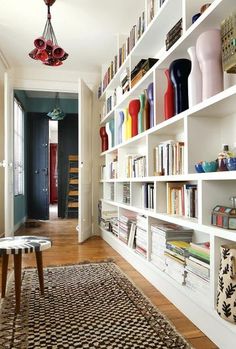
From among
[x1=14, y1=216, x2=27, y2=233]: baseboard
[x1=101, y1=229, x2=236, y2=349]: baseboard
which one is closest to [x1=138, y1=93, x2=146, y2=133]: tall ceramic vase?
[x1=101, y1=229, x2=236, y2=349]: baseboard

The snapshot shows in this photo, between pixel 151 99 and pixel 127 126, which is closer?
pixel 151 99

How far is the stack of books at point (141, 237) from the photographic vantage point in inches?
95.6

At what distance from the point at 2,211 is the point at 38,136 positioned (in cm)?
282

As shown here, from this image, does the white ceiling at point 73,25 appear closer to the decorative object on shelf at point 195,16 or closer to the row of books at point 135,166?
the decorative object on shelf at point 195,16

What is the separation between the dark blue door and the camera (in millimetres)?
6441

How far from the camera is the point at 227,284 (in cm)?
129

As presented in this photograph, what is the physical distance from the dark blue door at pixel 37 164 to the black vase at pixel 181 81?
5.02m

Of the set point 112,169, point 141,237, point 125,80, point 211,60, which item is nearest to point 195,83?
point 211,60

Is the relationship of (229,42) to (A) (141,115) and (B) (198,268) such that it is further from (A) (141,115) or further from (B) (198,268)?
(A) (141,115)

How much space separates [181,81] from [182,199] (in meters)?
0.77

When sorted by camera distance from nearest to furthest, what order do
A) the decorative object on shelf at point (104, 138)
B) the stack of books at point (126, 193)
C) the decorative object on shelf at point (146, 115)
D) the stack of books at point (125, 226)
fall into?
the decorative object on shelf at point (146, 115), the stack of books at point (125, 226), the stack of books at point (126, 193), the decorative object on shelf at point (104, 138)

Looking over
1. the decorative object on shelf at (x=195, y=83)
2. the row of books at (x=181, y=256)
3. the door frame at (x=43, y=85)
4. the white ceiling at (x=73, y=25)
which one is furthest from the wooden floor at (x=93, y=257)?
the white ceiling at (x=73, y=25)

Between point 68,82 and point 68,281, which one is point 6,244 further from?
point 68,82

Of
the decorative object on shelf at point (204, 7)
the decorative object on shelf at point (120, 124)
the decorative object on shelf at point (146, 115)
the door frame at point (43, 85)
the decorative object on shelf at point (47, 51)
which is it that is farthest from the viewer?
the door frame at point (43, 85)
